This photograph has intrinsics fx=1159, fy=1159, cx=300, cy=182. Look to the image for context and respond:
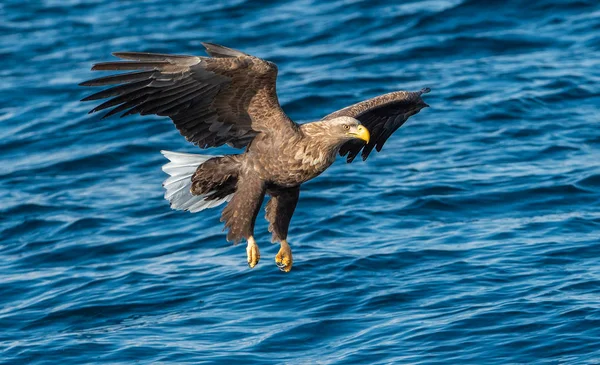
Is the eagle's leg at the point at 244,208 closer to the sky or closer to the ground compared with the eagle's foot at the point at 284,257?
closer to the sky

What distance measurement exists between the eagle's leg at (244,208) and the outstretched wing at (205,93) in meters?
0.34

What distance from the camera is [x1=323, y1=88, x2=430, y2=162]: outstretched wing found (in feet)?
30.2

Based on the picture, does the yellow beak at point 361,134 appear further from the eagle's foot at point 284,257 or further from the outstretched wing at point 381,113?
the eagle's foot at point 284,257

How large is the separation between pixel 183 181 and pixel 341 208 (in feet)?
11.5

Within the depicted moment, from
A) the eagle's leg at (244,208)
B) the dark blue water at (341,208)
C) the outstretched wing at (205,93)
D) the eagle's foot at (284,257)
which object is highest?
the outstretched wing at (205,93)

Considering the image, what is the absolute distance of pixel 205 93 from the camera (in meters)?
7.97

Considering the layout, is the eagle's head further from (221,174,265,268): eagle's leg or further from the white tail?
the white tail

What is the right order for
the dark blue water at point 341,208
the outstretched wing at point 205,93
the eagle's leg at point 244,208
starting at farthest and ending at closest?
the dark blue water at point 341,208 < the eagle's leg at point 244,208 < the outstretched wing at point 205,93

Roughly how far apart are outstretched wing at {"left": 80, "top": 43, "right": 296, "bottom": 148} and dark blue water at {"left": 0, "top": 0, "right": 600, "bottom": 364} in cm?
190

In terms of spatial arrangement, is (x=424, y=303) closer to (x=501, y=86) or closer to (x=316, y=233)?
(x=316, y=233)

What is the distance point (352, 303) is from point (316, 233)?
172 centimetres

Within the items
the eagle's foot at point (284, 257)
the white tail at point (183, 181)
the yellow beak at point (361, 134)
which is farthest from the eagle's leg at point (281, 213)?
the yellow beak at point (361, 134)

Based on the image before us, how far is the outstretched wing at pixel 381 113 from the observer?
9.20 meters

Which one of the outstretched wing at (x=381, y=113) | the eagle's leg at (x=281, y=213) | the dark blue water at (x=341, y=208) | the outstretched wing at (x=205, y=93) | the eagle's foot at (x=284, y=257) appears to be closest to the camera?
the outstretched wing at (x=205, y=93)
